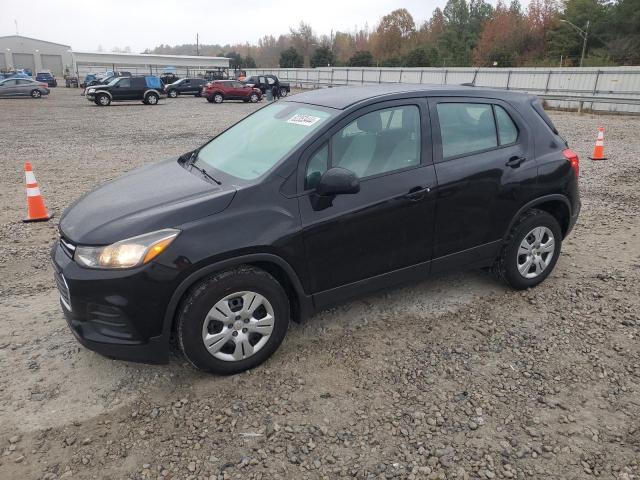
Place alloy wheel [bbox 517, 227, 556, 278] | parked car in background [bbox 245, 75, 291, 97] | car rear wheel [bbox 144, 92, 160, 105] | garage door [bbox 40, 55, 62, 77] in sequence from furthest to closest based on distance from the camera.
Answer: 1. garage door [bbox 40, 55, 62, 77]
2. parked car in background [bbox 245, 75, 291, 97]
3. car rear wheel [bbox 144, 92, 160, 105]
4. alloy wheel [bbox 517, 227, 556, 278]

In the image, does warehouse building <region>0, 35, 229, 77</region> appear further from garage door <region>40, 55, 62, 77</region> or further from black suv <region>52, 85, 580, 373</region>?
black suv <region>52, 85, 580, 373</region>

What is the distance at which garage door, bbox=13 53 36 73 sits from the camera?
274ft

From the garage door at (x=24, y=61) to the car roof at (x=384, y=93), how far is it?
320ft

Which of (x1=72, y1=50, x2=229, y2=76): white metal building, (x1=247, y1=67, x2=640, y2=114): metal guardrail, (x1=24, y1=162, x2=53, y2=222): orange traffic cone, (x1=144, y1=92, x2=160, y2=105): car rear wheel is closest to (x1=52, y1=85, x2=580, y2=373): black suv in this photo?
(x1=24, y1=162, x2=53, y2=222): orange traffic cone

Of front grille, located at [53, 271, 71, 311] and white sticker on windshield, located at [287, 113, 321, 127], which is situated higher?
white sticker on windshield, located at [287, 113, 321, 127]

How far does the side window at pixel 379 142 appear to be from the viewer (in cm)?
345

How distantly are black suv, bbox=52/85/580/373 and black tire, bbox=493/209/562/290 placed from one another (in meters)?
0.01

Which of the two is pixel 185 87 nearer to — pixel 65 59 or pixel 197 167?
pixel 197 167

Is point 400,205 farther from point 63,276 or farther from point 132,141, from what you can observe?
point 132,141

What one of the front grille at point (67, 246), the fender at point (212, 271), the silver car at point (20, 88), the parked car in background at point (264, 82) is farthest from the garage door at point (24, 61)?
the fender at point (212, 271)

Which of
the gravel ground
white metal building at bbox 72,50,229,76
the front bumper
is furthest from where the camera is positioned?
white metal building at bbox 72,50,229,76

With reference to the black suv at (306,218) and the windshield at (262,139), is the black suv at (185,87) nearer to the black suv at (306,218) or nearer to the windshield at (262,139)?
the windshield at (262,139)

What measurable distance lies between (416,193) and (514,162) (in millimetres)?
1105

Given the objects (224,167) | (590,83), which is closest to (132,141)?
(224,167)
